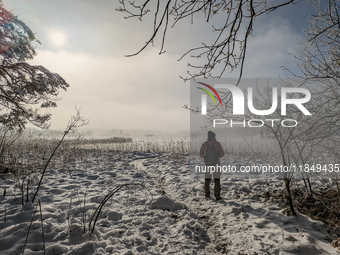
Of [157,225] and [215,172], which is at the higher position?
[215,172]

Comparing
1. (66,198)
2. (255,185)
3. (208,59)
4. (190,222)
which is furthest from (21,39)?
(255,185)

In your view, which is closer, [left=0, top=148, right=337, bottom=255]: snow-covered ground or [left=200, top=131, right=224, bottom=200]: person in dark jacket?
[left=0, top=148, right=337, bottom=255]: snow-covered ground

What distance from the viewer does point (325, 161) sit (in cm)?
495

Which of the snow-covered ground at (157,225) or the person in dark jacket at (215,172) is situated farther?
the person in dark jacket at (215,172)

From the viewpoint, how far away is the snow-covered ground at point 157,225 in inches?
95.3

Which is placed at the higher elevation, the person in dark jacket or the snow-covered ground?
the person in dark jacket

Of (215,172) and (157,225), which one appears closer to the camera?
(157,225)

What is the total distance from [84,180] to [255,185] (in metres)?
5.21

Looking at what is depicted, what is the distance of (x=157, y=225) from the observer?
315 cm

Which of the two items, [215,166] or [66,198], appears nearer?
[66,198]

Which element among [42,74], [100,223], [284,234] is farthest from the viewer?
[42,74]

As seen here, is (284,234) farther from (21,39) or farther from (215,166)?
(21,39)

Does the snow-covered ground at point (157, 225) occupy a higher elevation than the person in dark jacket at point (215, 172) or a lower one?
lower

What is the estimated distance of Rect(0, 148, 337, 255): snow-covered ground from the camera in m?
2.42
